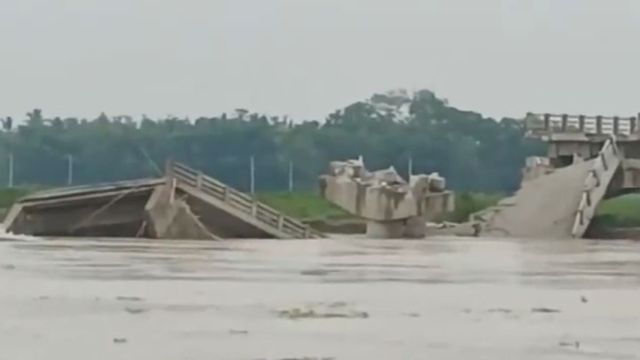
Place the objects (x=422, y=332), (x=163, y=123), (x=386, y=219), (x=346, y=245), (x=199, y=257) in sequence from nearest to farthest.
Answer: (x=422, y=332)
(x=199, y=257)
(x=346, y=245)
(x=386, y=219)
(x=163, y=123)

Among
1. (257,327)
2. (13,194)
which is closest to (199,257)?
(257,327)

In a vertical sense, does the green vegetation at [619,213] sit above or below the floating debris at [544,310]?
above

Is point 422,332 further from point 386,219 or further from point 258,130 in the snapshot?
point 258,130

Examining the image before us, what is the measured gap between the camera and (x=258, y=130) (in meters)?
119

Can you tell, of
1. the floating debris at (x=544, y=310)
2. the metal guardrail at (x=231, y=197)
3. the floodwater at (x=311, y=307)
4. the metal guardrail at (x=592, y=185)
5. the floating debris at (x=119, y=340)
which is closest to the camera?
the floodwater at (x=311, y=307)

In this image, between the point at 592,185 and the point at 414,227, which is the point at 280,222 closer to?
the point at 414,227

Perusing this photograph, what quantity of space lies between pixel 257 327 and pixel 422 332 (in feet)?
5.10

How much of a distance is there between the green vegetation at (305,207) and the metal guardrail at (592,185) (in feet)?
39.5

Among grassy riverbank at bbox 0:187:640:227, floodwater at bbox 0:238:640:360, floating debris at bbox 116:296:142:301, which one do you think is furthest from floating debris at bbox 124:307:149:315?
grassy riverbank at bbox 0:187:640:227

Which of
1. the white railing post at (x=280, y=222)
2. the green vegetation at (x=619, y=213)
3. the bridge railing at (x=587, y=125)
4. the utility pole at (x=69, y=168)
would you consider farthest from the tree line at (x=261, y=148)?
the white railing post at (x=280, y=222)

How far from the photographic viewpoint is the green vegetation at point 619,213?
73.6m

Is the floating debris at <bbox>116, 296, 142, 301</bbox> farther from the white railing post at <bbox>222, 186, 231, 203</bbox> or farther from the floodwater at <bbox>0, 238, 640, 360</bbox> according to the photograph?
the white railing post at <bbox>222, 186, 231, 203</bbox>

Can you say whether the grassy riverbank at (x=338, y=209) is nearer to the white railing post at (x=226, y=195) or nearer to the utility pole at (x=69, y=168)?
the white railing post at (x=226, y=195)

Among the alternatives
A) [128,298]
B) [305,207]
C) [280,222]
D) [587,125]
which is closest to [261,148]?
[305,207]
